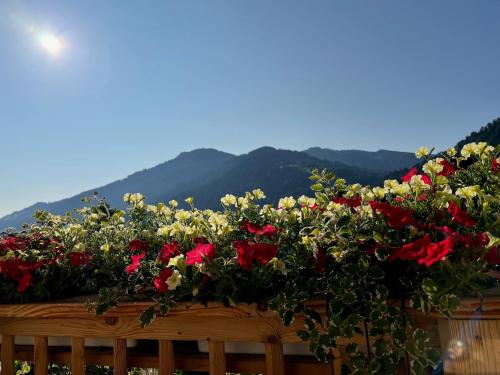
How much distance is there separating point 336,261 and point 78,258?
107 cm

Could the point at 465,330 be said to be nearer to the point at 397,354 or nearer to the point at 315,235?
the point at 397,354

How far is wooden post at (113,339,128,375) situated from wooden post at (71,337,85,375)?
16 centimetres

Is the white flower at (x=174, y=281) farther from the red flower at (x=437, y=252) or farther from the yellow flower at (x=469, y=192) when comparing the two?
the yellow flower at (x=469, y=192)

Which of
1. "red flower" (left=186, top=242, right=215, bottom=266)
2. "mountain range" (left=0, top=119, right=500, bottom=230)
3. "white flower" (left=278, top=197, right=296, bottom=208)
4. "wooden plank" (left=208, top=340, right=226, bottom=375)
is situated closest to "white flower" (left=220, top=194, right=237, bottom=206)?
"white flower" (left=278, top=197, right=296, bottom=208)

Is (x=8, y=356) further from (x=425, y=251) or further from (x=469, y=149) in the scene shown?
(x=469, y=149)

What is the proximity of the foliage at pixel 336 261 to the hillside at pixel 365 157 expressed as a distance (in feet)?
458

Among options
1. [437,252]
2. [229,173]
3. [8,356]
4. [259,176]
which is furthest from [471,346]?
[229,173]

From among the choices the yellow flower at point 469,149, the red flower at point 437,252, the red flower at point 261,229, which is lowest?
the red flower at point 437,252

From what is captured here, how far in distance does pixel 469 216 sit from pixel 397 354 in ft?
1.41

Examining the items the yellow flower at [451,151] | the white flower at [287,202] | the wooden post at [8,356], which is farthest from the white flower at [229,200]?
the wooden post at [8,356]

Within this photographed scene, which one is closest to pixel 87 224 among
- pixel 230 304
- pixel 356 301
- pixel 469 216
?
pixel 230 304

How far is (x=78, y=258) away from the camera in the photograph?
163cm

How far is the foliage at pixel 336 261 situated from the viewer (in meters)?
0.99

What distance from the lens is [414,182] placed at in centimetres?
121
